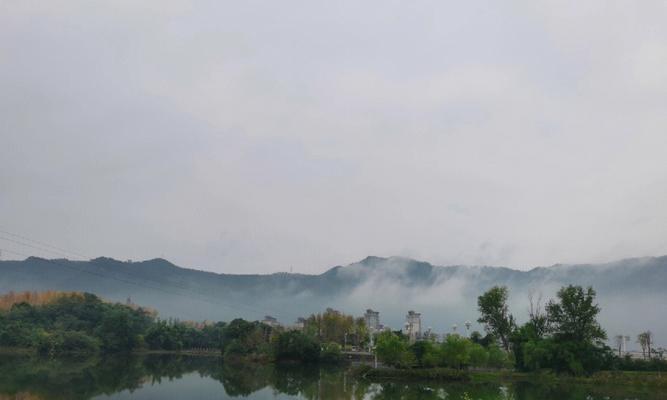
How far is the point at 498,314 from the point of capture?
5641 centimetres

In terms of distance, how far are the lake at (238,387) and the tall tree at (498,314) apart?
12.8 metres

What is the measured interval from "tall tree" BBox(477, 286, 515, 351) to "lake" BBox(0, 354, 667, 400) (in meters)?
12.8

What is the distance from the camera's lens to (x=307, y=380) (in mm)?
45688

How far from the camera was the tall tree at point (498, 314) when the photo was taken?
56.2m

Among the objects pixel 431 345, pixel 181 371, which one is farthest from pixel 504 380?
pixel 181 371

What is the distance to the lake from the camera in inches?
1324

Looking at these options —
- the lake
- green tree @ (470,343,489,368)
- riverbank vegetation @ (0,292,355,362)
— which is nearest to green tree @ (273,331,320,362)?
riverbank vegetation @ (0,292,355,362)

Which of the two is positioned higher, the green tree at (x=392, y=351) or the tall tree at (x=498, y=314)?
the tall tree at (x=498, y=314)

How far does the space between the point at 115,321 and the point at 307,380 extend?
42603mm

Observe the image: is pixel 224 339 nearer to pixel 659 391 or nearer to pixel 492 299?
pixel 492 299

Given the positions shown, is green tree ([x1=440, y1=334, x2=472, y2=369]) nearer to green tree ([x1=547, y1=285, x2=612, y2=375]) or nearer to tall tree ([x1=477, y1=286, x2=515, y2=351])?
green tree ([x1=547, y1=285, x2=612, y2=375])

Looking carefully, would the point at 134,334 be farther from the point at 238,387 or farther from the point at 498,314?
the point at 498,314

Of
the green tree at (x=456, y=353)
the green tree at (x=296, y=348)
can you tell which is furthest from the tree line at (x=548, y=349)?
the green tree at (x=296, y=348)

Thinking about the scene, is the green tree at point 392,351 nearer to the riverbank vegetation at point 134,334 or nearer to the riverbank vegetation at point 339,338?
the riverbank vegetation at point 339,338
